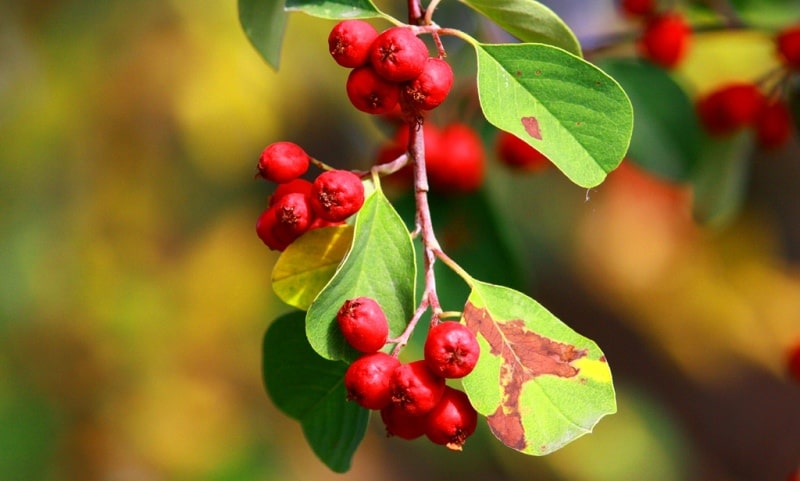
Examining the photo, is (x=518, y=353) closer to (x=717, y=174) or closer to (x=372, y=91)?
(x=372, y=91)

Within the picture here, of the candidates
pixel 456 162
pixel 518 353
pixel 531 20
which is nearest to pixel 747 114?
pixel 456 162

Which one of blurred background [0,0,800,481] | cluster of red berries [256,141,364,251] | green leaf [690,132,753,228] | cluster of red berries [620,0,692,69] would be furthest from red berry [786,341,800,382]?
cluster of red berries [256,141,364,251]

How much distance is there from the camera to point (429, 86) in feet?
1.89

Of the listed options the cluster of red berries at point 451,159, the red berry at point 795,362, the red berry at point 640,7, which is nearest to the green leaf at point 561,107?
the cluster of red berries at point 451,159

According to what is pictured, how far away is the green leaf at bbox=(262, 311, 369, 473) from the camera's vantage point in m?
0.72

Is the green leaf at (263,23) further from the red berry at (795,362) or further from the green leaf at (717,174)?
the red berry at (795,362)

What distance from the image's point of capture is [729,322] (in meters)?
2.67

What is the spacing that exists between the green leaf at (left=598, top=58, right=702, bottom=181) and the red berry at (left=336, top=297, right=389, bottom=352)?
756 mm

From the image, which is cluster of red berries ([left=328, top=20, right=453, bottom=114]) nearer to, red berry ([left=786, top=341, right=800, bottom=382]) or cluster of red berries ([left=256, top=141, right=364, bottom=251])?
cluster of red berries ([left=256, top=141, right=364, bottom=251])

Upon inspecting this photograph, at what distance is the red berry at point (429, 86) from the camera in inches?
22.7

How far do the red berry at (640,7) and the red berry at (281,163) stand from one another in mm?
825

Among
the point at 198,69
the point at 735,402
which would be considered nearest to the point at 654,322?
the point at 735,402

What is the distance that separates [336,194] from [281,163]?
0.07 m

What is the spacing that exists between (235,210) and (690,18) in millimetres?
1485
